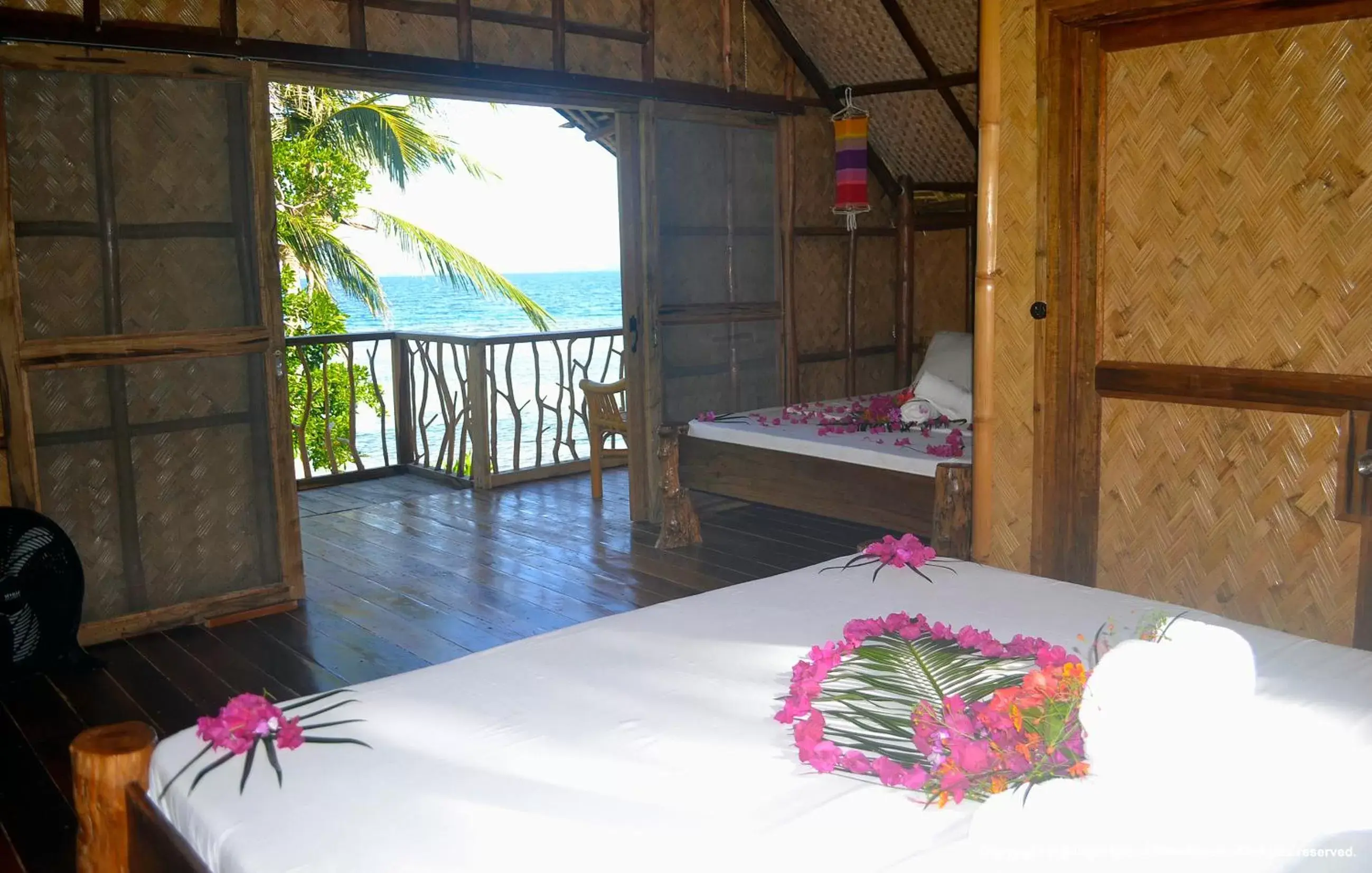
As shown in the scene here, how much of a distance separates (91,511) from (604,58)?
279cm

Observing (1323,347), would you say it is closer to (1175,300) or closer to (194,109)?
(1175,300)

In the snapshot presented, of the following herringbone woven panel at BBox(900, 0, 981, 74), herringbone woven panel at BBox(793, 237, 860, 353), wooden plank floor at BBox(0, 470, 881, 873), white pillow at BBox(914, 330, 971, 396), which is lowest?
wooden plank floor at BBox(0, 470, 881, 873)

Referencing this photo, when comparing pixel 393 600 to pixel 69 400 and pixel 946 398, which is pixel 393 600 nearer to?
pixel 69 400

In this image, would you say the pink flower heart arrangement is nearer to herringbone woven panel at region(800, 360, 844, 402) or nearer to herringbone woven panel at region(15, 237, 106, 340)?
herringbone woven panel at region(15, 237, 106, 340)

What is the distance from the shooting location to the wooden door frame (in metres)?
2.82

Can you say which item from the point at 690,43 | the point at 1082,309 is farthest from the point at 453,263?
the point at 1082,309

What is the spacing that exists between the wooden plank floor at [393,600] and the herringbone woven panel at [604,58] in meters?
2.06

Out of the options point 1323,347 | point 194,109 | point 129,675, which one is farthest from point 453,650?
point 1323,347

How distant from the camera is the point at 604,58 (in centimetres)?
496

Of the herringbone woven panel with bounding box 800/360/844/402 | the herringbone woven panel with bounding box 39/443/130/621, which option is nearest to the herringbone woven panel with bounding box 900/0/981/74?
the herringbone woven panel with bounding box 800/360/844/402

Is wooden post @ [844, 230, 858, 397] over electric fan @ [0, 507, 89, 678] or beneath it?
over

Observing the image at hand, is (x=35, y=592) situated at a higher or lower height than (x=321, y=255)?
lower

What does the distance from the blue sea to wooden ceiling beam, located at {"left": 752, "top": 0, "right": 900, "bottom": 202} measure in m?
17.5

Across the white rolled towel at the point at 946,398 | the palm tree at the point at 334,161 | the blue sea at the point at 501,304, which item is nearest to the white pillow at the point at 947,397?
the white rolled towel at the point at 946,398
